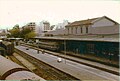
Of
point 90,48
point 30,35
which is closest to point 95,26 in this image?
point 90,48

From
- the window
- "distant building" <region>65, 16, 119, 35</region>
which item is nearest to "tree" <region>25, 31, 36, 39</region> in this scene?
"distant building" <region>65, 16, 119, 35</region>

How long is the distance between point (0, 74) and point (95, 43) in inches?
798

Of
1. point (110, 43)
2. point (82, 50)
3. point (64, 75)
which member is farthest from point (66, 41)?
point (64, 75)

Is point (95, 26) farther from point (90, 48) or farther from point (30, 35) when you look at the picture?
point (30, 35)

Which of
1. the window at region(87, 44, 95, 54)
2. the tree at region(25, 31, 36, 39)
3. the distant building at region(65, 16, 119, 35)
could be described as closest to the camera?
the window at region(87, 44, 95, 54)

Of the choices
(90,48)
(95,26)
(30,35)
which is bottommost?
(90,48)

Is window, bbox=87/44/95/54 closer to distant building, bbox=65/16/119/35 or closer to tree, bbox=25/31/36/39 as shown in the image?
distant building, bbox=65/16/119/35

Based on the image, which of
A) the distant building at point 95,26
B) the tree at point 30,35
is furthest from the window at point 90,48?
the tree at point 30,35

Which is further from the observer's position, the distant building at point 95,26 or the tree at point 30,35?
the tree at point 30,35

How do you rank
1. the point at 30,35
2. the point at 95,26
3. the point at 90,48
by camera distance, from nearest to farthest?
1. the point at 90,48
2. the point at 95,26
3. the point at 30,35

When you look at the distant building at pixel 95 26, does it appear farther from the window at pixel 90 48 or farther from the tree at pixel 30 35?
the tree at pixel 30 35

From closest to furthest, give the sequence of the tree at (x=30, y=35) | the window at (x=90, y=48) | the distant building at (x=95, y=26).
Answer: the window at (x=90, y=48)
the distant building at (x=95, y=26)
the tree at (x=30, y=35)

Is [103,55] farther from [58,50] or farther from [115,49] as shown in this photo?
[58,50]

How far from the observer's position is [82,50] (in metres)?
29.9
